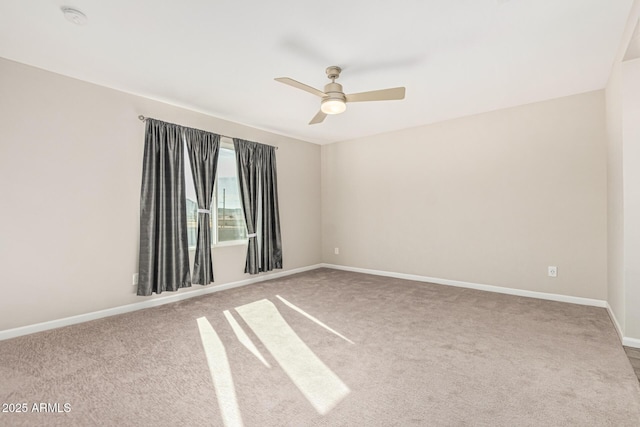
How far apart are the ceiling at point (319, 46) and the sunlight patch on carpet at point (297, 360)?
2.53 metres

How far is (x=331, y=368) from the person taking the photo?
220 cm

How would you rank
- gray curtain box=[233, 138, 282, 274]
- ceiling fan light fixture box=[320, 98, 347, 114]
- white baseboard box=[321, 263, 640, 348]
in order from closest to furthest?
white baseboard box=[321, 263, 640, 348] → ceiling fan light fixture box=[320, 98, 347, 114] → gray curtain box=[233, 138, 282, 274]

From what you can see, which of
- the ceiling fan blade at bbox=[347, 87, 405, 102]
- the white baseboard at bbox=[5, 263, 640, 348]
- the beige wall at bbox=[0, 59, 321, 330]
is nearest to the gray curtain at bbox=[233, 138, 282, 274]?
the white baseboard at bbox=[5, 263, 640, 348]

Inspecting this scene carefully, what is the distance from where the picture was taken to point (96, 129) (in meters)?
3.27

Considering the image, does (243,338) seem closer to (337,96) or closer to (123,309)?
(123,309)

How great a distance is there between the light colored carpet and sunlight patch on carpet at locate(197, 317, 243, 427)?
12 millimetres

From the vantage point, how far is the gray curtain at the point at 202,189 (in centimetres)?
402

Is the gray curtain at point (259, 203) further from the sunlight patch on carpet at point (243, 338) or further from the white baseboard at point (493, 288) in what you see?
the white baseboard at point (493, 288)

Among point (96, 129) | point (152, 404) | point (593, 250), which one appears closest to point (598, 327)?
point (593, 250)

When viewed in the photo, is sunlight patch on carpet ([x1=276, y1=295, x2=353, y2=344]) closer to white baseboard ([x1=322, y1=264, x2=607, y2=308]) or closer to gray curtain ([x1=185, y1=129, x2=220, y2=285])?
gray curtain ([x1=185, y1=129, x2=220, y2=285])

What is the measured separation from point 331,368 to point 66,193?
307cm

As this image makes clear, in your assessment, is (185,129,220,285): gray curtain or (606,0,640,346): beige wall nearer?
(606,0,640,346): beige wall

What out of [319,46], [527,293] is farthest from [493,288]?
[319,46]

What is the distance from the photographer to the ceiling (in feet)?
6.96
